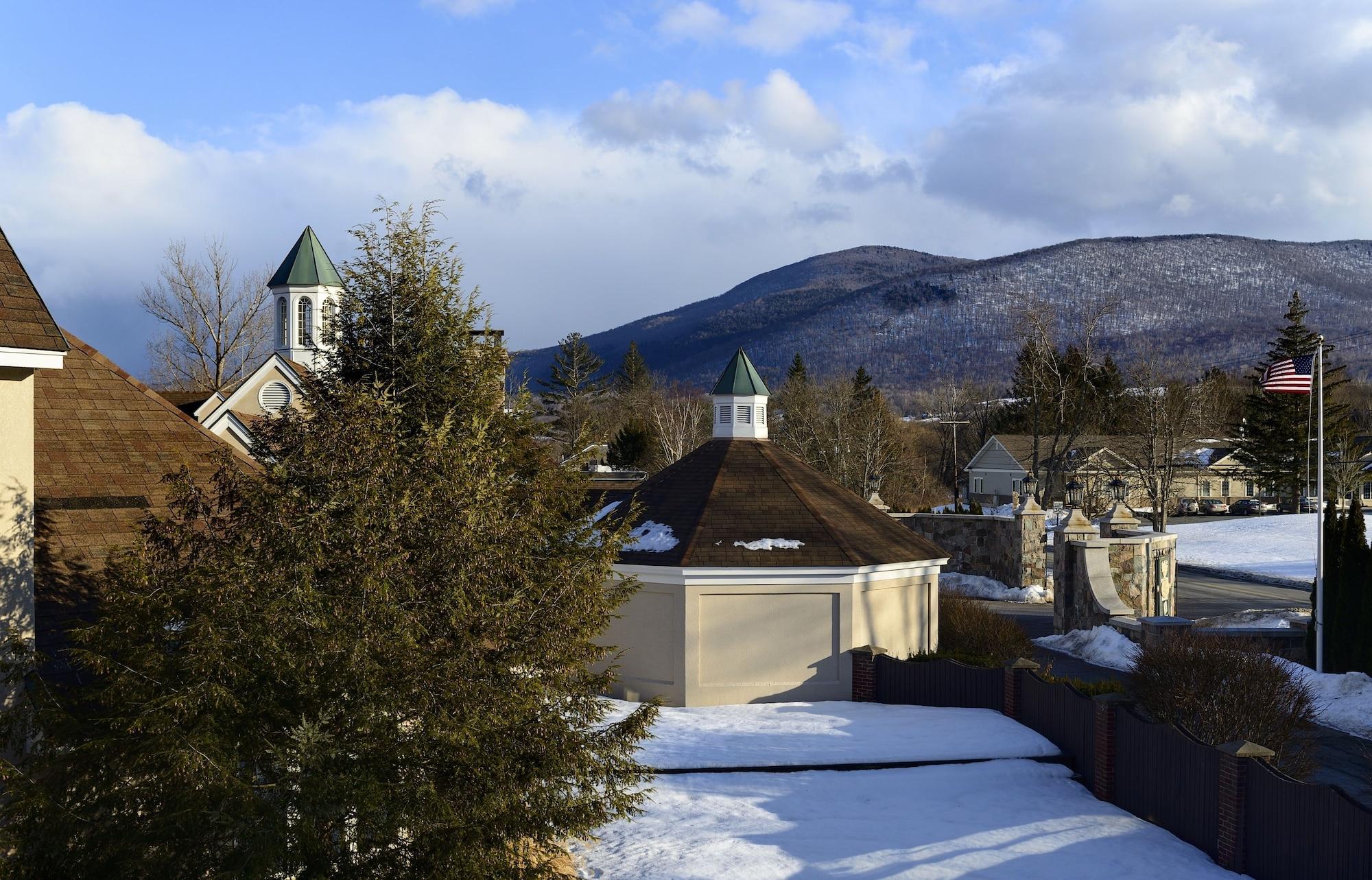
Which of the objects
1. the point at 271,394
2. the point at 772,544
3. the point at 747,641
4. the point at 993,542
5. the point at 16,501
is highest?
the point at 271,394

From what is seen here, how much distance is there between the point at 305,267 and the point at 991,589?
27.7 metres

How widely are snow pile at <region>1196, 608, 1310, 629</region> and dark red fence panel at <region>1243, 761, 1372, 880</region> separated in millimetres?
17802

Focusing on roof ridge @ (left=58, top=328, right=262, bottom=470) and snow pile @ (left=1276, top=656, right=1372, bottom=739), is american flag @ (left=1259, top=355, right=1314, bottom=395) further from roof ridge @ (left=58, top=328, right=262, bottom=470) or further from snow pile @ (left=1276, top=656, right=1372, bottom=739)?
roof ridge @ (left=58, top=328, right=262, bottom=470)

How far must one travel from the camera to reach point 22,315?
884 centimetres

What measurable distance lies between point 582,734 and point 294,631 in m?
2.86

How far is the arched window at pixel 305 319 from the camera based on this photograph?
137 ft

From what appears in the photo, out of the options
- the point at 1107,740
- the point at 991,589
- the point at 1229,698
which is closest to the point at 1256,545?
the point at 991,589

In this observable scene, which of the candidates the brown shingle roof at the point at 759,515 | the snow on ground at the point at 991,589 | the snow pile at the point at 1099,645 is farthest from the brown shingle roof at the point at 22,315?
the snow on ground at the point at 991,589

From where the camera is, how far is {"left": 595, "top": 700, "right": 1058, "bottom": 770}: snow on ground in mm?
17031

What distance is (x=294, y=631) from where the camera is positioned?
841 centimetres

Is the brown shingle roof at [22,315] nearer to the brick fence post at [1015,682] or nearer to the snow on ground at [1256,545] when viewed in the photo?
the brick fence post at [1015,682]

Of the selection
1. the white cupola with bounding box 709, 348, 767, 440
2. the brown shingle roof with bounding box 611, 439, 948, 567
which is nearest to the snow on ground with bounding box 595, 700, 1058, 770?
the brown shingle roof with bounding box 611, 439, 948, 567

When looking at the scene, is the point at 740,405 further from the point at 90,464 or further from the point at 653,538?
the point at 90,464

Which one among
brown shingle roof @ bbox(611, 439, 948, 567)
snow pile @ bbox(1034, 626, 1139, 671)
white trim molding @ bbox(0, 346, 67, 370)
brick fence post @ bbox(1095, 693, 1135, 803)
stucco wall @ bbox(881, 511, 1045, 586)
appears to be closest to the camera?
white trim molding @ bbox(0, 346, 67, 370)
